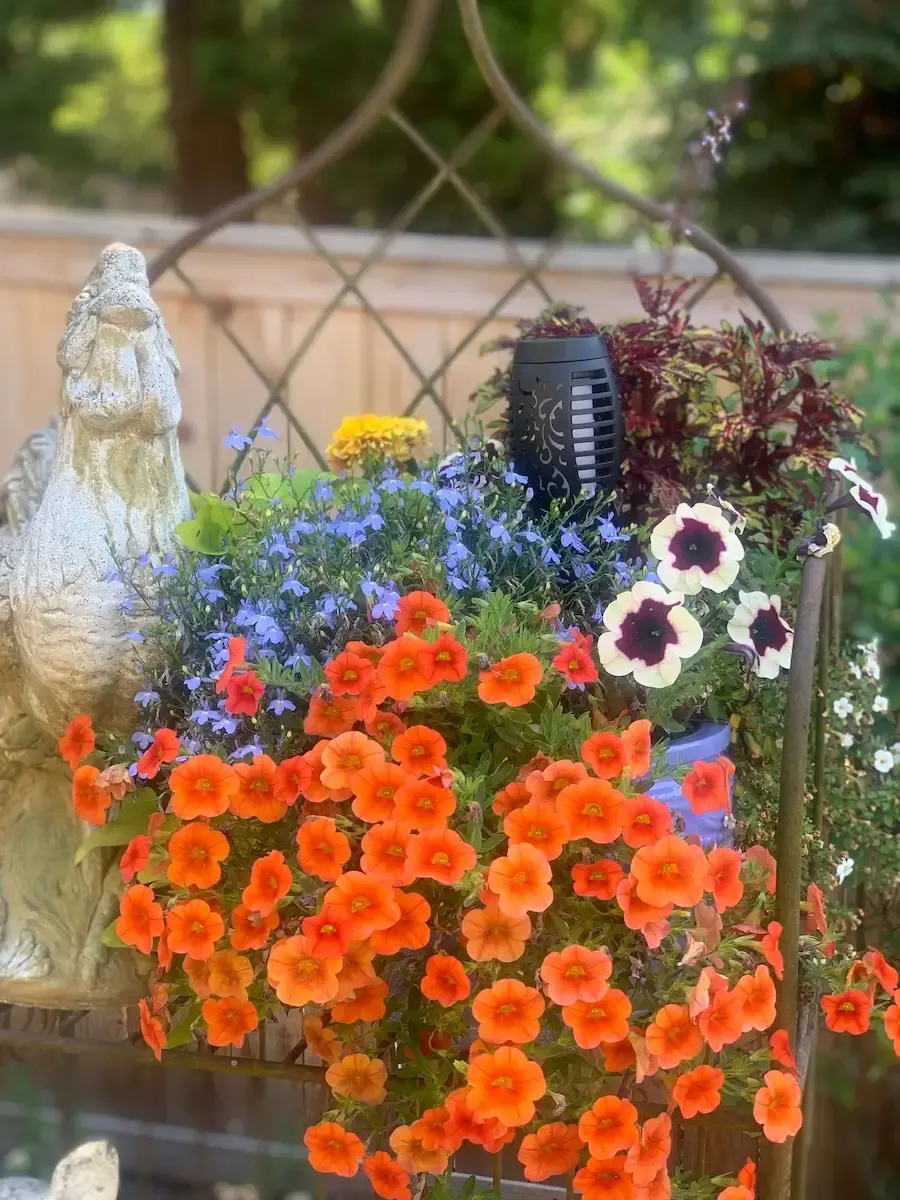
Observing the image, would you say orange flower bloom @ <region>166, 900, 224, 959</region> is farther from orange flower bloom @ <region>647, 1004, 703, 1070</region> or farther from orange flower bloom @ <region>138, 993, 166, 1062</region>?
orange flower bloom @ <region>647, 1004, 703, 1070</region>

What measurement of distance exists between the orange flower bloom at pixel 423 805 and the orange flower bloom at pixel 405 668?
0.08 m

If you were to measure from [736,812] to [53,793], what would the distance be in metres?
0.78

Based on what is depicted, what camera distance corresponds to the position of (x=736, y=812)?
1.28 meters

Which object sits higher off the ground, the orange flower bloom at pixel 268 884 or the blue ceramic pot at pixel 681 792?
the blue ceramic pot at pixel 681 792

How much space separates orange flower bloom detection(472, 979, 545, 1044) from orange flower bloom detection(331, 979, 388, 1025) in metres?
0.11

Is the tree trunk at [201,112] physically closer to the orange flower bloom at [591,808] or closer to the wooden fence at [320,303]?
the wooden fence at [320,303]

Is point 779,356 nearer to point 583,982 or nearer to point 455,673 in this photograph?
point 455,673

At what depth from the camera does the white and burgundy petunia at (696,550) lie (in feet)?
3.63

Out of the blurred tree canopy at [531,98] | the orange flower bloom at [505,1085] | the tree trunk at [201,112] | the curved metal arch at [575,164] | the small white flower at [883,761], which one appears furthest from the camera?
the tree trunk at [201,112]

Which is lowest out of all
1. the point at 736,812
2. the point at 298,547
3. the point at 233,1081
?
the point at 233,1081

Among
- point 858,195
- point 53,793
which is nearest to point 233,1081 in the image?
point 53,793

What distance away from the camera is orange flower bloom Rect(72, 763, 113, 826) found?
3.66 feet

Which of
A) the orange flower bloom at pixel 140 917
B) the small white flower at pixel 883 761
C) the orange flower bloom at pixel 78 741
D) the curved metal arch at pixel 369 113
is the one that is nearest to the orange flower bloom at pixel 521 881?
the orange flower bloom at pixel 140 917

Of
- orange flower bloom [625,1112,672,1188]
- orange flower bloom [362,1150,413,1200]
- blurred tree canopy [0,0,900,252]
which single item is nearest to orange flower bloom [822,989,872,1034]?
orange flower bloom [625,1112,672,1188]
